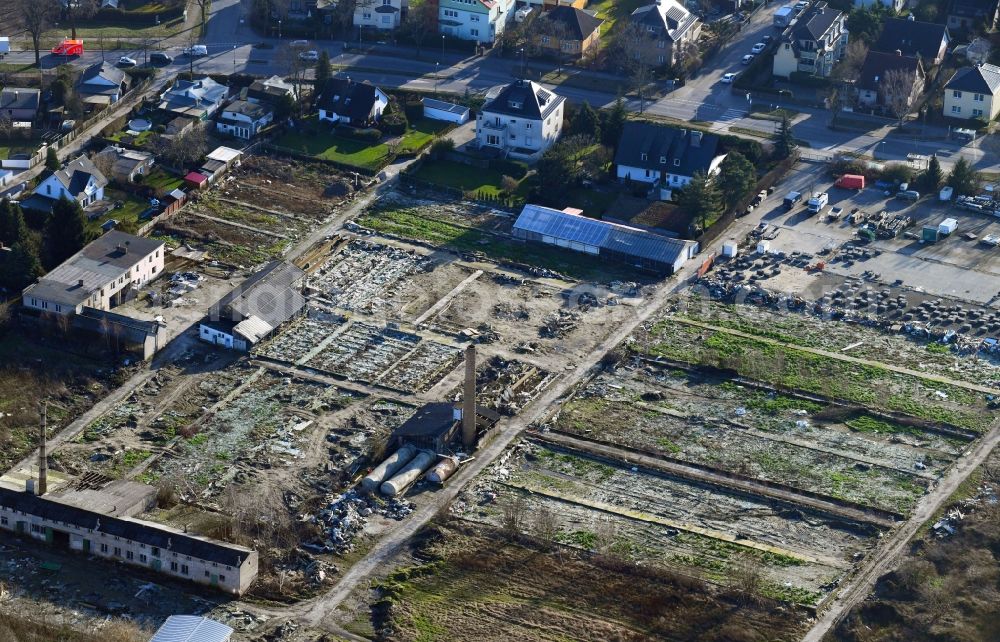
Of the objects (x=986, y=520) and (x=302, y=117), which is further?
(x=302, y=117)

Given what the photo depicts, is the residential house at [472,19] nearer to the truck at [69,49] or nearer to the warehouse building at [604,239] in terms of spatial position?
the truck at [69,49]

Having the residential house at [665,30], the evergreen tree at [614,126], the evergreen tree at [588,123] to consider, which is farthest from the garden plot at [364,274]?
the residential house at [665,30]

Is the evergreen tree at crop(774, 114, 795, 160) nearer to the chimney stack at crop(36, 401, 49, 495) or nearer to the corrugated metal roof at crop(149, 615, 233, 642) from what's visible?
the chimney stack at crop(36, 401, 49, 495)

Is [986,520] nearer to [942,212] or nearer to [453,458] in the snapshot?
[453,458]

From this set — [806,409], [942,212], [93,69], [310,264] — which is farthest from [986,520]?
[93,69]

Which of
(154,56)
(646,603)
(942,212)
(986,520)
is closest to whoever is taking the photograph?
(646,603)

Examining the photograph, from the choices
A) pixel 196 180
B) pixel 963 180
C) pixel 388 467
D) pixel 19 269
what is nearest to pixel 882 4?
pixel 963 180

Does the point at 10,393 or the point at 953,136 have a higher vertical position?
the point at 953,136
